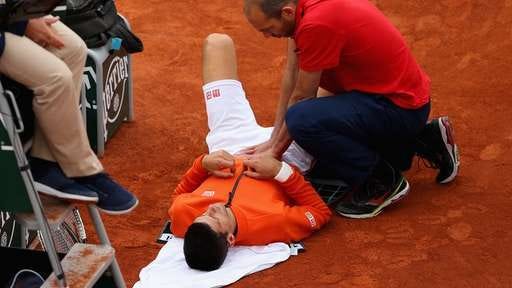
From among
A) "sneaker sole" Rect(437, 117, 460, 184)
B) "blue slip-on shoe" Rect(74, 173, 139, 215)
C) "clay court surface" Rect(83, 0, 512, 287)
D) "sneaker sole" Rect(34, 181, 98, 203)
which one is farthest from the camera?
"sneaker sole" Rect(437, 117, 460, 184)

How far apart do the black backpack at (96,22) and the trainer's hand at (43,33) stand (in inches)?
69.0

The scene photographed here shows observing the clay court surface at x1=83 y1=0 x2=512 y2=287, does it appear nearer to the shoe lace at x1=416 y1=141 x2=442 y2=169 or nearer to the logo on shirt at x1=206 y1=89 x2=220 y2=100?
the shoe lace at x1=416 y1=141 x2=442 y2=169

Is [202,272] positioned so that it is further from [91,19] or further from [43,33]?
[91,19]

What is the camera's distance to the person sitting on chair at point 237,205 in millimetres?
4270

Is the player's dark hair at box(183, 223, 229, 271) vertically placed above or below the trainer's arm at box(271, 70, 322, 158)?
below

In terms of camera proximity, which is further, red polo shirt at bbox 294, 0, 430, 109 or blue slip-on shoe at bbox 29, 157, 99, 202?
red polo shirt at bbox 294, 0, 430, 109

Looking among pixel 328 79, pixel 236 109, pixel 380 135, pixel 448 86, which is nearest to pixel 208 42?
pixel 236 109

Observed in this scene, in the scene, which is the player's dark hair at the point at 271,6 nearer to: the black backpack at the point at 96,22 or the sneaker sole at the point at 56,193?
the black backpack at the point at 96,22

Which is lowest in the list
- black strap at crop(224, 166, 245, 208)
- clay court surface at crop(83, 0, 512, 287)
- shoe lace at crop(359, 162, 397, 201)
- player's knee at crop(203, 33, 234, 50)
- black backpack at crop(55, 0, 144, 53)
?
clay court surface at crop(83, 0, 512, 287)

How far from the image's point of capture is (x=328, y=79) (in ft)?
16.1

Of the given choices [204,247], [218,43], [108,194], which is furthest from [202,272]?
[218,43]

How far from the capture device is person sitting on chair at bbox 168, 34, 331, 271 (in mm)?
4270

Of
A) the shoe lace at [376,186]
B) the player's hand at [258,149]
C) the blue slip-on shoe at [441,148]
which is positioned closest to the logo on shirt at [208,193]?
the player's hand at [258,149]

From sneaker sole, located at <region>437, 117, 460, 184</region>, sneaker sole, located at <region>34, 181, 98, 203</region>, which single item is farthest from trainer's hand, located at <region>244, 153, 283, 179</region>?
sneaker sole, located at <region>34, 181, 98, 203</region>
